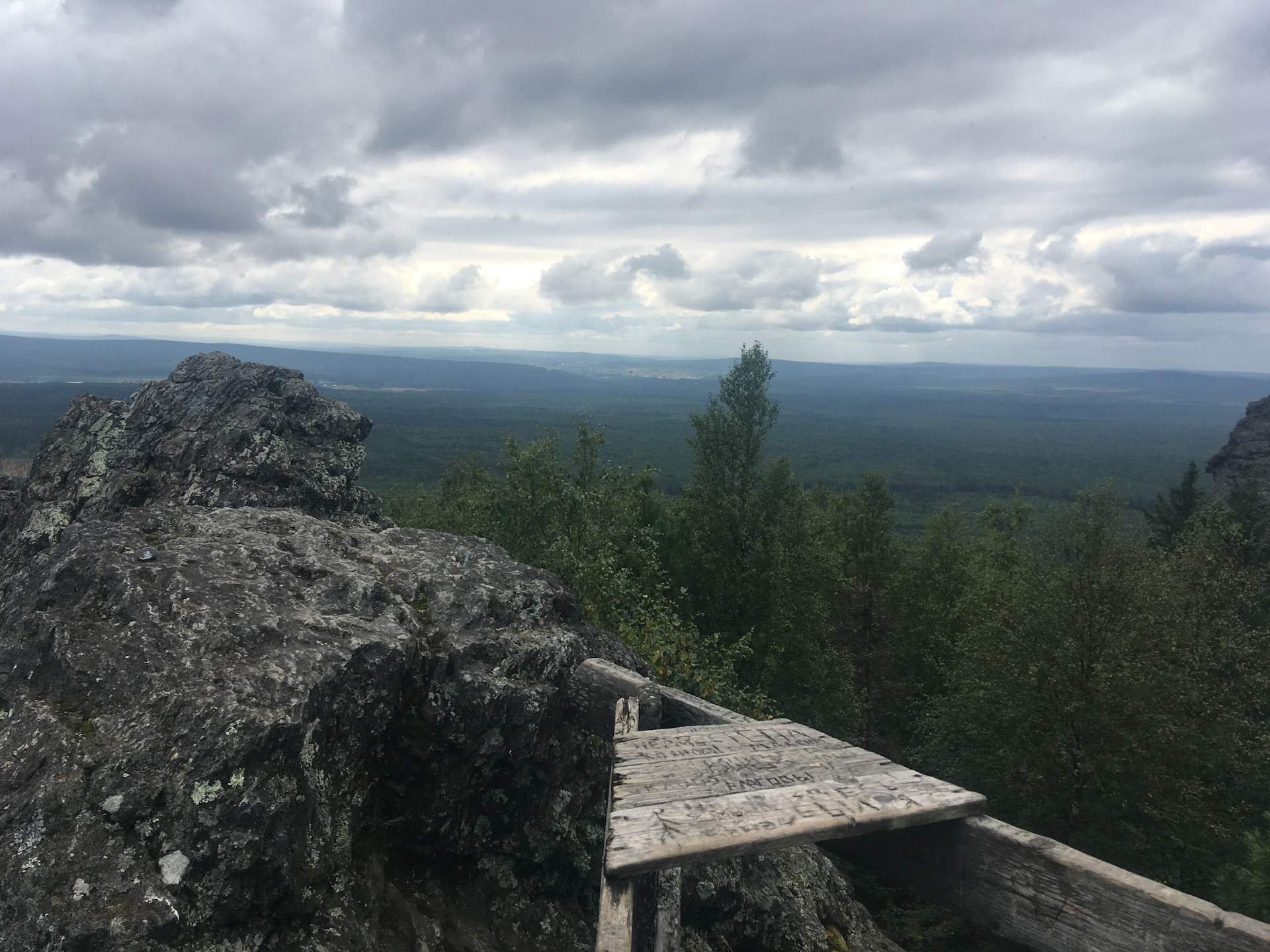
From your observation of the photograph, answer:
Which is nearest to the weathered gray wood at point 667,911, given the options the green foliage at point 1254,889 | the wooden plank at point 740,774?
the wooden plank at point 740,774

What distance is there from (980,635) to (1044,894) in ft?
51.7

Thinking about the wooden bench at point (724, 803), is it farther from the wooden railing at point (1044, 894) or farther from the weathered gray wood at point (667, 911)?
the wooden railing at point (1044, 894)

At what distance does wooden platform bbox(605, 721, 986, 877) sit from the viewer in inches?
151

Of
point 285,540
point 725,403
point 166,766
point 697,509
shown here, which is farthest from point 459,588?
point 725,403

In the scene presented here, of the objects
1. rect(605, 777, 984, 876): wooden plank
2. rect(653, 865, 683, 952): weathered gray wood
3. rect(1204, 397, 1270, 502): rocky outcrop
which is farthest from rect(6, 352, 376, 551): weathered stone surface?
rect(1204, 397, 1270, 502): rocky outcrop

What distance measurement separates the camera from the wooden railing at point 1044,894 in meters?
3.80

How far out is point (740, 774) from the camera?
4605mm

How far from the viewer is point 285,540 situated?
6.19 m

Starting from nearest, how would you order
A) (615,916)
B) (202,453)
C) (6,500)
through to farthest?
(615,916), (202,453), (6,500)

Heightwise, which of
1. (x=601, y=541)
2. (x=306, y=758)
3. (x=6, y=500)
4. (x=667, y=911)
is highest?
(x=6, y=500)

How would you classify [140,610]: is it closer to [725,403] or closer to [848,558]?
[725,403]

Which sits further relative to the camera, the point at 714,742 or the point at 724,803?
the point at 714,742

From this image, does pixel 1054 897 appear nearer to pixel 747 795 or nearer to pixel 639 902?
pixel 747 795

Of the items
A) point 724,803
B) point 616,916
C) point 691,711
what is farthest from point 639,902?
point 691,711
